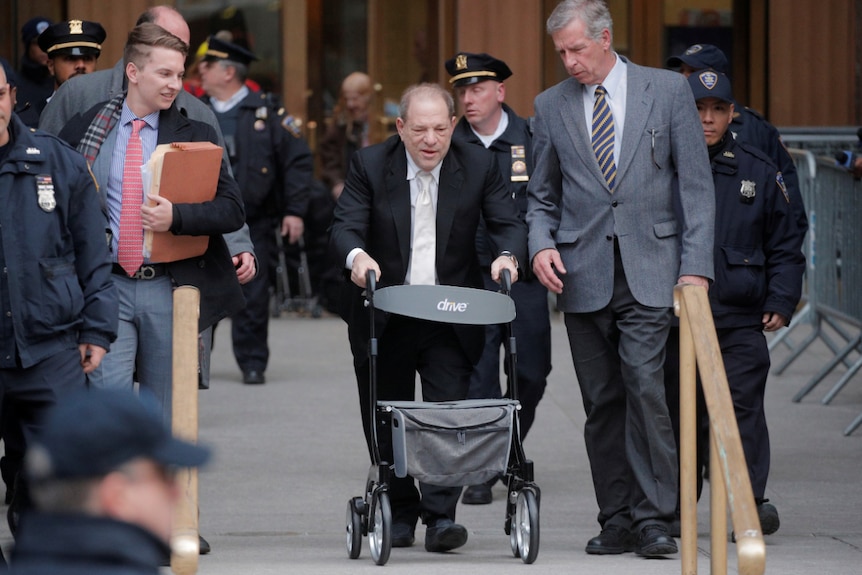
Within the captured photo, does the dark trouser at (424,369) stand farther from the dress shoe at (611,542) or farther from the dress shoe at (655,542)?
the dress shoe at (655,542)

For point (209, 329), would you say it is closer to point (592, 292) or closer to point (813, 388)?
point (592, 292)

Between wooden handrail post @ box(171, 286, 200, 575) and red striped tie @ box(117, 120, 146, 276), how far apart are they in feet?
3.05

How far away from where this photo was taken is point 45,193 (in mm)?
5566

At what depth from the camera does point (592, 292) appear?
6.44 meters

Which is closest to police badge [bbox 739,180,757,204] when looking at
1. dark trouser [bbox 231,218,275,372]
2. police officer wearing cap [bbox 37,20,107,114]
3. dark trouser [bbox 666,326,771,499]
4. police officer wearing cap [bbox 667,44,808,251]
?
police officer wearing cap [bbox 667,44,808,251]

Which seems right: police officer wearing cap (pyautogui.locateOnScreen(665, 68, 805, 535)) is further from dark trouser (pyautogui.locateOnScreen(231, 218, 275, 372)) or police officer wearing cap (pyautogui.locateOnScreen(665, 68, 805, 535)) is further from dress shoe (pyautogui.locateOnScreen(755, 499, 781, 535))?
dark trouser (pyautogui.locateOnScreen(231, 218, 275, 372))

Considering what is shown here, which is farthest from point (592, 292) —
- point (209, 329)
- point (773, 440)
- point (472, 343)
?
point (773, 440)

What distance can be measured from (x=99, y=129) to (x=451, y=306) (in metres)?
1.48

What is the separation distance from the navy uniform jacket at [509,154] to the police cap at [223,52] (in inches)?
131

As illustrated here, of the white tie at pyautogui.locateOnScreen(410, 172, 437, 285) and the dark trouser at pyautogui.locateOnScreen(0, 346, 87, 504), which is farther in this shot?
the white tie at pyautogui.locateOnScreen(410, 172, 437, 285)

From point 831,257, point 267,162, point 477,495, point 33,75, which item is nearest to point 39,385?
point 477,495

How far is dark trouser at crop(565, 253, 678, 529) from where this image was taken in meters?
6.37

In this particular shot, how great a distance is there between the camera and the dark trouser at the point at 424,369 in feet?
21.3

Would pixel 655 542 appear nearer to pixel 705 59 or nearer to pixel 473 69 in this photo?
pixel 705 59
